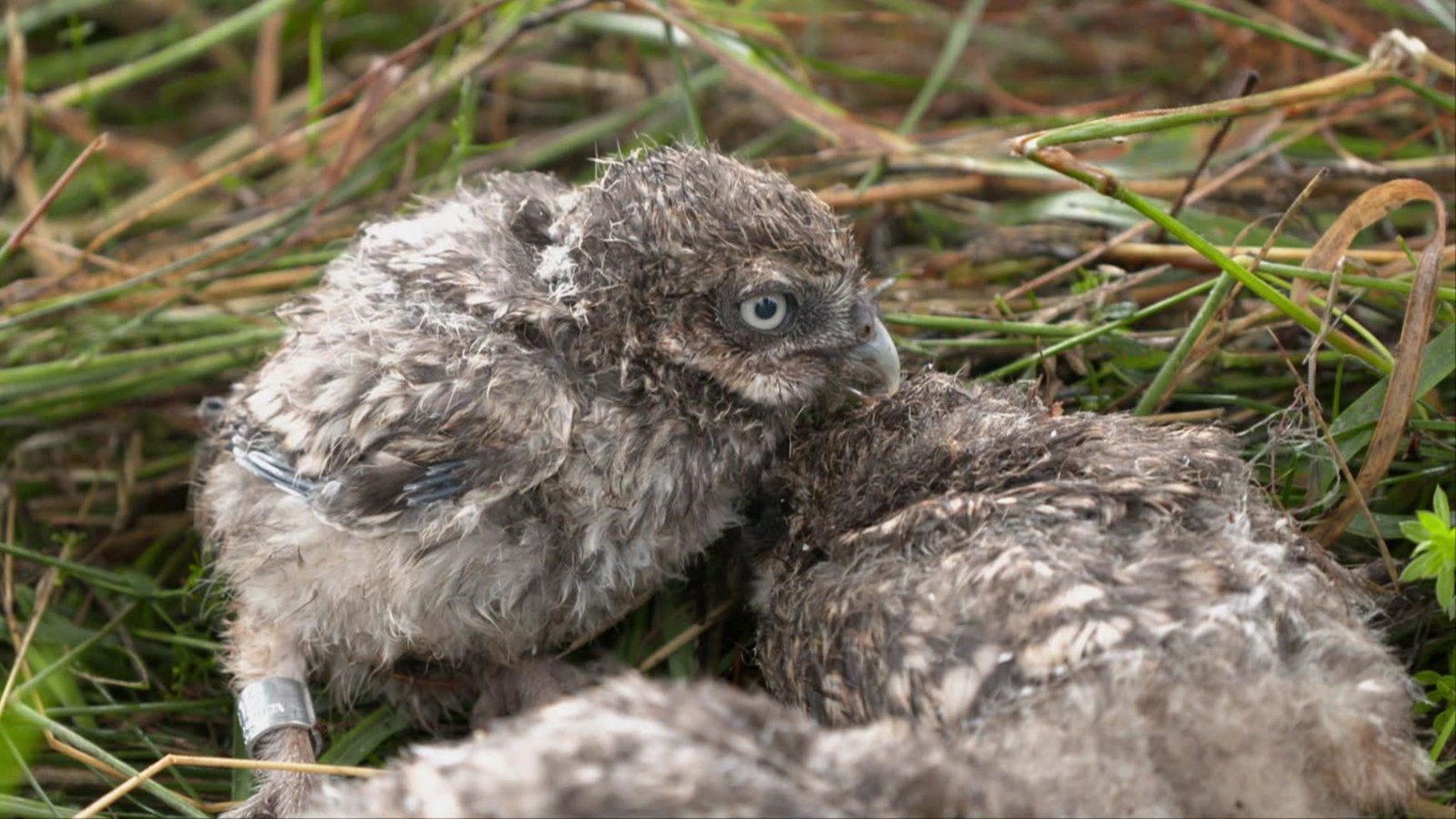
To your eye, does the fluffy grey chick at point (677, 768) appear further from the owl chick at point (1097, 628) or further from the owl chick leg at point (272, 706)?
the owl chick leg at point (272, 706)

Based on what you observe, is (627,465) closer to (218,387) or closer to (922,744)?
(922,744)

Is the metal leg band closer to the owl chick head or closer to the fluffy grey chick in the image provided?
the fluffy grey chick

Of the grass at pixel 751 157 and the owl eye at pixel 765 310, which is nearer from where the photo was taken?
the owl eye at pixel 765 310

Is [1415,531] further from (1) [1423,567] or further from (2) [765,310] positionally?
(2) [765,310]

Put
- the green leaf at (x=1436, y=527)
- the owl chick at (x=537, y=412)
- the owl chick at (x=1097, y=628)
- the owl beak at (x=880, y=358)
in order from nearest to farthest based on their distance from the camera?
the owl chick at (x=1097, y=628) < the green leaf at (x=1436, y=527) < the owl chick at (x=537, y=412) < the owl beak at (x=880, y=358)

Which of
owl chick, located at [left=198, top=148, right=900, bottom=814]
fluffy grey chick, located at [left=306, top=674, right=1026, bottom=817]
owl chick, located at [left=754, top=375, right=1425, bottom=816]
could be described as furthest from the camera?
owl chick, located at [left=198, top=148, right=900, bottom=814]

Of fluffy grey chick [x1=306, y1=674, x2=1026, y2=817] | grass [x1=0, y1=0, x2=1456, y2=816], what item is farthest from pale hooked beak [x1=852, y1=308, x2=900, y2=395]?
fluffy grey chick [x1=306, y1=674, x2=1026, y2=817]

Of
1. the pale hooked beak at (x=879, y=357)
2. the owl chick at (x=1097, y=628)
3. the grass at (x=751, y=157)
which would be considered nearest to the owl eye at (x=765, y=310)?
the pale hooked beak at (x=879, y=357)
